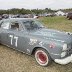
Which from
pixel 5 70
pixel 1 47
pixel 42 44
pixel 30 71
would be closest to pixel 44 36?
pixel 42 44

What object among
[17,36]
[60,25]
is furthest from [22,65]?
[60,25]

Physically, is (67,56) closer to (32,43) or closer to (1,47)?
(32,43)

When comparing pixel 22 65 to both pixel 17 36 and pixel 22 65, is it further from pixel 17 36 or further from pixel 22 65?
pixel 17 36

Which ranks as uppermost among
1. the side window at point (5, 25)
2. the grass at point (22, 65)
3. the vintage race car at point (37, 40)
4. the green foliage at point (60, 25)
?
the side window at point (5, 25)

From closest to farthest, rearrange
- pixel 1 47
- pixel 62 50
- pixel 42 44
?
pixel 62 50
pixel 42 44
pixel 1 47

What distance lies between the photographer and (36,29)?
22.2ft

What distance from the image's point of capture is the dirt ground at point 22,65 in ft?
18.4

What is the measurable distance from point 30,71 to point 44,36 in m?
1.33

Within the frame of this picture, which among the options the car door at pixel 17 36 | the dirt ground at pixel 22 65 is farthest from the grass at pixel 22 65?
the car door at pixel 17 36

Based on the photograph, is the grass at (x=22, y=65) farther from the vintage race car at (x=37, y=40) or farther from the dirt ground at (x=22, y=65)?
the vintage race car at (x=37, y=40)

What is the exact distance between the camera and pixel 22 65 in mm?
5941

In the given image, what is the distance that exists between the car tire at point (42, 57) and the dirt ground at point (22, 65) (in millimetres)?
173

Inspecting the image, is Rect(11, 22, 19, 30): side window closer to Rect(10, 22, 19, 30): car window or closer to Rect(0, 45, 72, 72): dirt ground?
Rect(10, 22, 19, 30): car window

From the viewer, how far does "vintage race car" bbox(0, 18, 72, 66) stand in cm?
526
